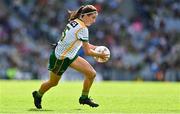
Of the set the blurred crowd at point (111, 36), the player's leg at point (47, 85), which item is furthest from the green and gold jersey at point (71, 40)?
the blurred crowd at point (111, 36)

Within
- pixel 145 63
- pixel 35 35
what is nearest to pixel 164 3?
pixel 145 63

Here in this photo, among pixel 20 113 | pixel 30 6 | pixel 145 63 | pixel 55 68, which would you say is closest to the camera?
pixel 20 113

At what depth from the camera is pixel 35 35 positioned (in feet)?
135

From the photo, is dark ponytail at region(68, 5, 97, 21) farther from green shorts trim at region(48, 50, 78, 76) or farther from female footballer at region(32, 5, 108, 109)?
green shorts trim at region(48, 50, 78, 76)

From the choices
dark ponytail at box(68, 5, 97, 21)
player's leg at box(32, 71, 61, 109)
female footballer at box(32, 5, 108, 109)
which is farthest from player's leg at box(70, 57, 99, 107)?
dark ponytail at box(68, 5, 97, 21)

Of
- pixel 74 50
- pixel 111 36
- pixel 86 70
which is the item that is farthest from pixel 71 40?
pixel 111 36

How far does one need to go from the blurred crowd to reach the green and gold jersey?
937 inches

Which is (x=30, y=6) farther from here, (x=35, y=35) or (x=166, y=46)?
(x=166, y=46)

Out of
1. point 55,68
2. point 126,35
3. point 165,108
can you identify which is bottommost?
point 165,108

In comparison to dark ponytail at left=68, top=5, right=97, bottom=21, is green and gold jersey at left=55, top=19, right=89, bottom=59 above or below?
below

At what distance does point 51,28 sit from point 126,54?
15.7 feet

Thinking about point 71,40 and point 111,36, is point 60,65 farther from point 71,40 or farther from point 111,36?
point 111,36

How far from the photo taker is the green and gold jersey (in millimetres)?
15104

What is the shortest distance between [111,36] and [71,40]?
83.6 ft
